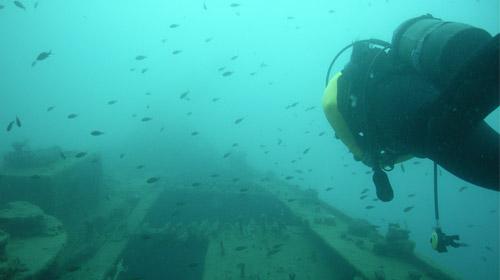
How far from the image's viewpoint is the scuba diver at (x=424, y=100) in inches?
99.8

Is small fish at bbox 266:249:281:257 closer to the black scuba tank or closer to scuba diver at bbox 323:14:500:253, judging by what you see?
scuba diver at bbox 323:14:500:253

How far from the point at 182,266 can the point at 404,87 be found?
31.1ft

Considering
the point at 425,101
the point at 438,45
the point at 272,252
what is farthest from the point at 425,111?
the point at 272,252

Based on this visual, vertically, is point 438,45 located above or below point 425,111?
above

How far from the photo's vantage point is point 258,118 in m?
191

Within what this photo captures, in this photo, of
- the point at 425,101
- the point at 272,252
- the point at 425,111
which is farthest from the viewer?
the point at 272,252

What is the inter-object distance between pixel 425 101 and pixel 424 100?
22 mm

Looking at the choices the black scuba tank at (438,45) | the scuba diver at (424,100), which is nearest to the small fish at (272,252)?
the scuba diver at (424,100)

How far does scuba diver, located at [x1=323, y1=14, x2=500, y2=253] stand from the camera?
2539mm

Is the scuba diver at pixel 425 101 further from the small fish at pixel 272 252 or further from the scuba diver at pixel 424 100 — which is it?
the small fish at pixel 272 252

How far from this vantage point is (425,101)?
3.10 m

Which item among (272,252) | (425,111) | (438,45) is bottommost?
(272,252)

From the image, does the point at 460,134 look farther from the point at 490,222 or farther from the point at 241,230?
the point at 490,222

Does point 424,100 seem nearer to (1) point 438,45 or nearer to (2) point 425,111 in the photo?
(2) point 425,111
